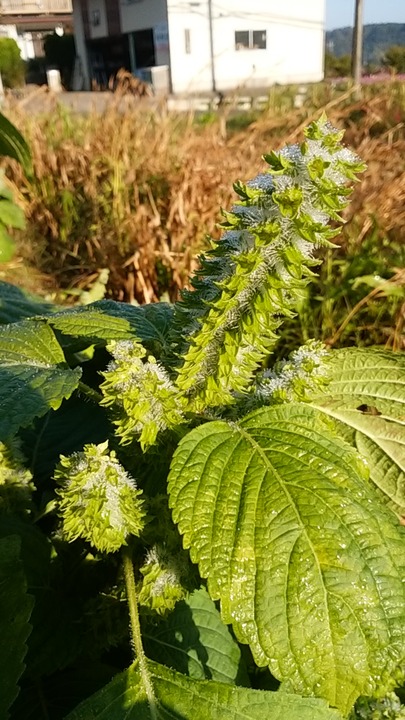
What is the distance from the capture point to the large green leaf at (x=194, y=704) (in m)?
0.91

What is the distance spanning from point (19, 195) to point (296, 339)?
3067mm

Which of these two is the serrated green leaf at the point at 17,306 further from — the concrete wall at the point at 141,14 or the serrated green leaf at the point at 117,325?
the concrete wall at the point at 141,14

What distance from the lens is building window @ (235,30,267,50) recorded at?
28.7 meters

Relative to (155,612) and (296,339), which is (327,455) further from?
(296,339)

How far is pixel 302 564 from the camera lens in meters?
0.82

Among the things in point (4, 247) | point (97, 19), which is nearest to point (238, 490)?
point (4, 247)

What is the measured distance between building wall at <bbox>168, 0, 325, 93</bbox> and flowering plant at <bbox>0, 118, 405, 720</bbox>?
27.2m

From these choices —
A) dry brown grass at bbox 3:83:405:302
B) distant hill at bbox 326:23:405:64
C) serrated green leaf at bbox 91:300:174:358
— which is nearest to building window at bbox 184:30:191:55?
distant hill at bbox 326:23:405:64

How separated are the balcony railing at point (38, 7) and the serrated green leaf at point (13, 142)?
44.3 meters

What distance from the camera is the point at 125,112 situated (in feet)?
20.0

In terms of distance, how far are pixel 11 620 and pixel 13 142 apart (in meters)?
1.51

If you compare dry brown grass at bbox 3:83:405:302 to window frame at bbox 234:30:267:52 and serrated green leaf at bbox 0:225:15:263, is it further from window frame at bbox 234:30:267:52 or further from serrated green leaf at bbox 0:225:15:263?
window frame at bbox 234:30:267:52

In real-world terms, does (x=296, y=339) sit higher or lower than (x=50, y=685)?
lower

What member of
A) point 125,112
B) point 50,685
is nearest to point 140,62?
point 125,112
